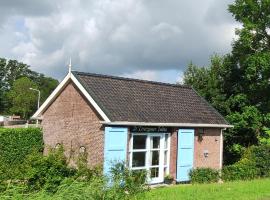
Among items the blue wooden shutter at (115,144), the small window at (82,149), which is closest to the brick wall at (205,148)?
the blue wooden shutter at (115,144)

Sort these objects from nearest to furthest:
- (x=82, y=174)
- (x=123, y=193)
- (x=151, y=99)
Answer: (x=123, y=193) → (x=82, y=174) → (x=151, y=99)

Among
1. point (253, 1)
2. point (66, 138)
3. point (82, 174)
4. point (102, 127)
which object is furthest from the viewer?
point (253, 1)

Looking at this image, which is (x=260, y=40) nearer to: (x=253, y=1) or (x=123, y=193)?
(x=253, y=1)

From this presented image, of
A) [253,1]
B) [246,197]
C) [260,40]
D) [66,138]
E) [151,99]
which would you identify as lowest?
[246,197]

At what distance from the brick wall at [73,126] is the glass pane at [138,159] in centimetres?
193

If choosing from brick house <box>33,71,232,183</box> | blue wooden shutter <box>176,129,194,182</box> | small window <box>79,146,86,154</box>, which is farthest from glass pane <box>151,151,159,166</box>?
small window <box>79,146,86,154</box>

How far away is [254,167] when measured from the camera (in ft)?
83.6

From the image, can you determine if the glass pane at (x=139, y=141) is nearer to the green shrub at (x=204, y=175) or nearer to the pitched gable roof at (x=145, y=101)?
the pitched gable roof at (x=145, y=101)

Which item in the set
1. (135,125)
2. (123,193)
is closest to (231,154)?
(135,125)

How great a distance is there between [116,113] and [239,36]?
41.7ft

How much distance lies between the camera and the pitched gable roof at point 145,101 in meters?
22.5

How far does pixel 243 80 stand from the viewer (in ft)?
107

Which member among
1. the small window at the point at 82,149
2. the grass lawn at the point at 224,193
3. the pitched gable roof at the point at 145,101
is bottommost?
the grass lawn at the point at 224,193

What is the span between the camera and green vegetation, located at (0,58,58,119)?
87.2m
